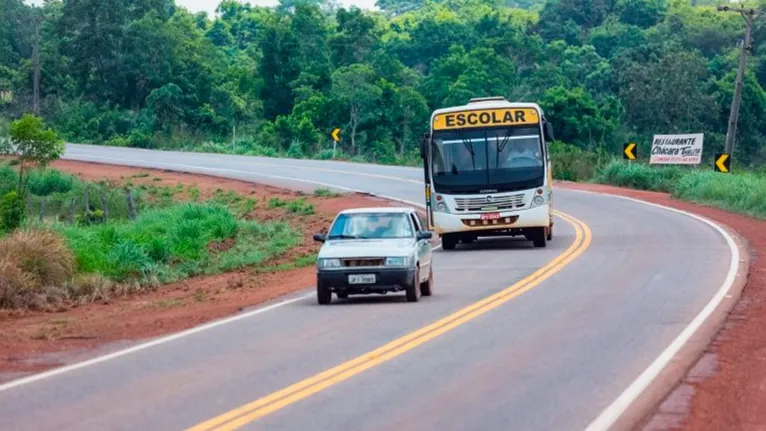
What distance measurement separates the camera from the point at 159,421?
10.5m

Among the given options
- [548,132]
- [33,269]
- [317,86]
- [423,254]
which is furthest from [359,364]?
[317,86]

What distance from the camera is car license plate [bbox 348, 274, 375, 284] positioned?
62.4ft

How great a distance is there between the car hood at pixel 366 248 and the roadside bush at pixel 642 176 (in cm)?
3678

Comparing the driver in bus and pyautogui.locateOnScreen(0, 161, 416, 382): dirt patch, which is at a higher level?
the driver in bus

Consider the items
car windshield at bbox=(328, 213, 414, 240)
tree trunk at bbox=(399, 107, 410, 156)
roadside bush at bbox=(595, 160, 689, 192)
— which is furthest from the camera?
tree trunk at bbox=(399, 107, 410, 156)

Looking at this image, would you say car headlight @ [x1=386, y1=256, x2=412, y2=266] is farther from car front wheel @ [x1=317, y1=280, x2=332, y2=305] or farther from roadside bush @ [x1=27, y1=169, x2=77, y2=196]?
roadside bush @ [x1=27, y1=169, x2=77, y2=196]

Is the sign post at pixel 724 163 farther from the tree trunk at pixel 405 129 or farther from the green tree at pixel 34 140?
the green tree at pixel 34 140

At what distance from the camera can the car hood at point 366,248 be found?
19.1 m

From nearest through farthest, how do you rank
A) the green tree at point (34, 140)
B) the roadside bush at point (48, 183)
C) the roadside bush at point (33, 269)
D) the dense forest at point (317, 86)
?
the roadside bush at point (33, 269), the green tree at point (34, 140), the roadside bush at point (48, 183), the dense forest at point (317, 86)

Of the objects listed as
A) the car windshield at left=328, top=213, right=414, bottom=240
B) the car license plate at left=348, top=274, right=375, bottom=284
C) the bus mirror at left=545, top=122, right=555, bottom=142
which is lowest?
the car license plate at left=348, top=274, right=375, bottom=284

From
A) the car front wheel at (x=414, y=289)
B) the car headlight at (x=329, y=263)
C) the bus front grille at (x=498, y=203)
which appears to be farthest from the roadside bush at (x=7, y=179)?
the car front wheel at (x=414, y=289)

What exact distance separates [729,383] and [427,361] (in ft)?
10.6

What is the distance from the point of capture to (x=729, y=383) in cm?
1263

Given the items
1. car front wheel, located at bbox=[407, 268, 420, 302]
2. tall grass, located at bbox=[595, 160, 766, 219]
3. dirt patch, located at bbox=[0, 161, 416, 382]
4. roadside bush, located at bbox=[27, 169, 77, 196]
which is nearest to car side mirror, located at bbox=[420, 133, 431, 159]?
dirt patch, located at bbox=[0, 161, 416, 382]
